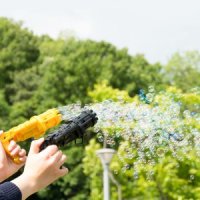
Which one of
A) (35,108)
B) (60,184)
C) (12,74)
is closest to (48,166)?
(60,184)

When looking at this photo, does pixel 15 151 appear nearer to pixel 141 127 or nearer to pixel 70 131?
pixel 70 131

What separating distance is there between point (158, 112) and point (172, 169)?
643cm

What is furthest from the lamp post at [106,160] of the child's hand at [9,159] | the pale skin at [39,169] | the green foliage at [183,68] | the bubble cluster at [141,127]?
the green foliage at [183,68]

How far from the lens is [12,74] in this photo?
2800cm

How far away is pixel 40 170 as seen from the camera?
6.17 ft

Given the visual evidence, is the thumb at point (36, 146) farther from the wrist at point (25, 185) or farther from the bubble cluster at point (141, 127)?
the bubble cluster at point (141, 127)

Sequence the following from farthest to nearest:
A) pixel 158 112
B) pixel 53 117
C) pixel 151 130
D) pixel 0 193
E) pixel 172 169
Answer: pixel 172 169 < pixel 158 112 < pixel 151 130 < pixel 53 117 < pixel 0 193

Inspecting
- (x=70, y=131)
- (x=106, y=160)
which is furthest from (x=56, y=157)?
(x=106, y=160)

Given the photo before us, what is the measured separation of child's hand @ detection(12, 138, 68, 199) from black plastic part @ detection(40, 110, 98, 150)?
0.22 ft

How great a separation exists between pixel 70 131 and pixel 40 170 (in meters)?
0.20

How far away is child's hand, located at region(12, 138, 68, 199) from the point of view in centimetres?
188

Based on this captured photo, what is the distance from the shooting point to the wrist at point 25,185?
1870mm

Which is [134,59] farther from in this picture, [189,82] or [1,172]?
[1,172]

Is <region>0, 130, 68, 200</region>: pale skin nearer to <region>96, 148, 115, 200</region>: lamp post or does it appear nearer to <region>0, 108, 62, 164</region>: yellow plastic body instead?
<region>0, 108, 62, 164</region>: yellow plastic body
